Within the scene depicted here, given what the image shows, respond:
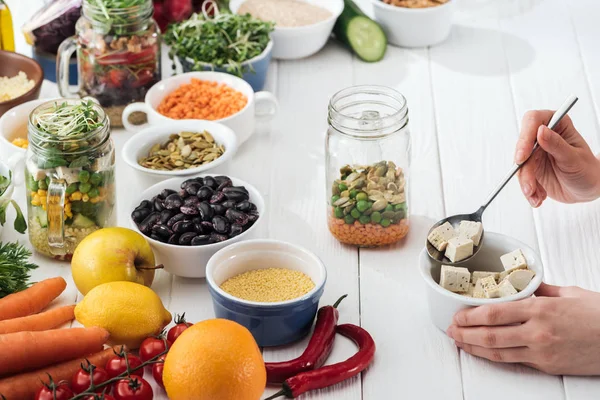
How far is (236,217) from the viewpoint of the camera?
6.54ft

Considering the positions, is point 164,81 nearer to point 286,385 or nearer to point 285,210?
point 285,210

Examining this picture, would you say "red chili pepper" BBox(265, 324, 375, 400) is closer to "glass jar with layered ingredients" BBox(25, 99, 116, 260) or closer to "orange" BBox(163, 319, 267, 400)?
"orange" BBox(163, 319, 267, 400)

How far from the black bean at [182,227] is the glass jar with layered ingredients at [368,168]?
1.07 feet

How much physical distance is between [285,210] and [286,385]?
0.67 meters

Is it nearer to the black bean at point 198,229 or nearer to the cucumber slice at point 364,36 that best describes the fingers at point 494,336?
the black bean at point 198,229

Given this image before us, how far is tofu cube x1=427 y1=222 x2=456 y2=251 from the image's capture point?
1.89m

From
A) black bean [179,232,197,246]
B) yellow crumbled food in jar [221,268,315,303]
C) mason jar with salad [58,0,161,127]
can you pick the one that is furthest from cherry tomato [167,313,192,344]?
mason jar with salad [58,0,161,127]

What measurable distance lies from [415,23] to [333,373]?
1563 mm

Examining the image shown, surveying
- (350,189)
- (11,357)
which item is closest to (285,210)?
(350,189)

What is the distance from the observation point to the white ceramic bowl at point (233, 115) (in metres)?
2.46

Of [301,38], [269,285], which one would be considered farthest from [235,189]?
[301,38]

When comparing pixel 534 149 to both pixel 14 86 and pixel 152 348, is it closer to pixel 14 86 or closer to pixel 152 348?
pixel 152 348

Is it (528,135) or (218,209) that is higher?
(528,135)

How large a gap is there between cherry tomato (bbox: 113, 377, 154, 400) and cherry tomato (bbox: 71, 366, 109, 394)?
3 centimetres
